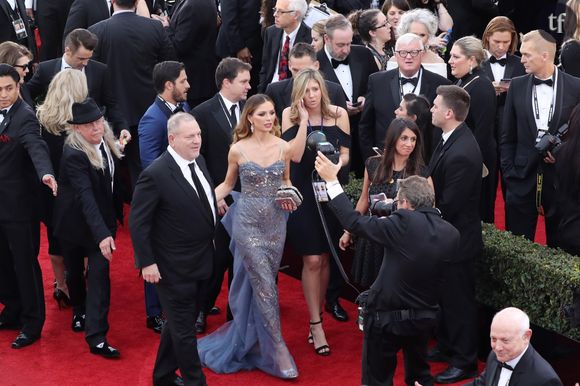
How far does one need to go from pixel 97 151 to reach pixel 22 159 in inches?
23.7

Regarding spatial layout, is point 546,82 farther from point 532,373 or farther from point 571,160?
point 532,373

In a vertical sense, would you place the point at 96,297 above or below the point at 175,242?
below

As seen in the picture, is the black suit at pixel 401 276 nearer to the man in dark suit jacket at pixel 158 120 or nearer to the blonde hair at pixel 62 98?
the man in dark suit jacket at pixel 158 120

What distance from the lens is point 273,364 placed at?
24.5 ft

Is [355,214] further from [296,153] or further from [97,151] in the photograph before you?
[97,151]

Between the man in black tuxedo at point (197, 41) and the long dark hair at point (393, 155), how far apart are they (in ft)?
13.0

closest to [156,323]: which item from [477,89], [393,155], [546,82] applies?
[393,155]

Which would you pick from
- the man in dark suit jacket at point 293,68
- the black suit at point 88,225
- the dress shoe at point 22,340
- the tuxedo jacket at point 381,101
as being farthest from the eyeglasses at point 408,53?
the dress shoe at point 22,340

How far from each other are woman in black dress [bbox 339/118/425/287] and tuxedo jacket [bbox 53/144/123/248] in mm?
1835

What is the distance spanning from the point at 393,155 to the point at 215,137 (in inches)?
60.5

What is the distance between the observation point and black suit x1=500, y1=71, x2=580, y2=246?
8125 mm

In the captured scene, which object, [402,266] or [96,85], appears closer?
[402,266]

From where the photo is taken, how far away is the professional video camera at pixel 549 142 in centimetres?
787

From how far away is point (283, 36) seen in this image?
9930 millimetres
